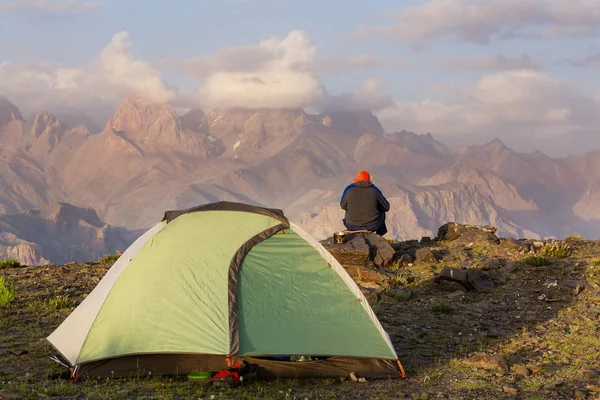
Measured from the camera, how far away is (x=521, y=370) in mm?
11648

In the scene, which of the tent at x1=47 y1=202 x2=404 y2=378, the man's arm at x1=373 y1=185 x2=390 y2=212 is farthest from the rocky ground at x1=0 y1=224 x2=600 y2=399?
the man's arm at x1=373 y1=185 x2=390 y2=212

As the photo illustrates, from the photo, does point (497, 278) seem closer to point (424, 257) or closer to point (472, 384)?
point (424, 257)

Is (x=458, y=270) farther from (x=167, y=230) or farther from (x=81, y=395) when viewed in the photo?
(x=81, y=395)

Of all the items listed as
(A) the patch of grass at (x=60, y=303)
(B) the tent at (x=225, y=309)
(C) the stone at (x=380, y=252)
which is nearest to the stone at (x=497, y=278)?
(C) the stone at (x=380, y=252)

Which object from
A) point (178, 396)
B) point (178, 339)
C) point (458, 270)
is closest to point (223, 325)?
point (178, 339)

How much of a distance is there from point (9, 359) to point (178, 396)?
12.6 feet

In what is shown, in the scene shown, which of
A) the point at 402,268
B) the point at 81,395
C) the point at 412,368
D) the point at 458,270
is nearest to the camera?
the point at 81,395

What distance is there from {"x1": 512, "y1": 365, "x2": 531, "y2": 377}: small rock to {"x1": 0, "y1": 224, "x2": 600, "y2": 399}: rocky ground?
17 mm

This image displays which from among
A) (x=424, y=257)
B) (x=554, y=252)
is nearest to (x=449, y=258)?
(x=424, y=257)

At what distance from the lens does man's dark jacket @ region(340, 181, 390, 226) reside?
2112cm

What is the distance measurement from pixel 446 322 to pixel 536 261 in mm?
5851

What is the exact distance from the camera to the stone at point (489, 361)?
1199cm

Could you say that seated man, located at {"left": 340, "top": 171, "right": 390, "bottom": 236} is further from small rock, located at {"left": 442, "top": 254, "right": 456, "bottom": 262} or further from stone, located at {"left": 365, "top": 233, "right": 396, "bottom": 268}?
small rock, located at {"left": 442, "top": 254, "right": 456, "bottom": 262}

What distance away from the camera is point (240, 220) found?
41.3 ft
